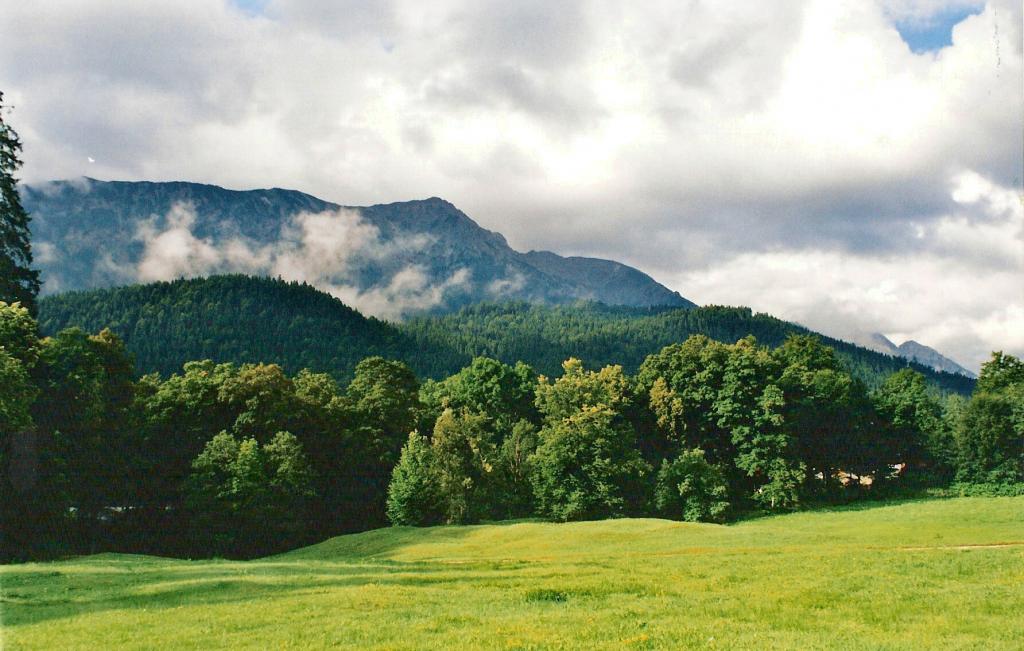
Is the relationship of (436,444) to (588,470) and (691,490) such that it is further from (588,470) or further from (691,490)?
(691,490)

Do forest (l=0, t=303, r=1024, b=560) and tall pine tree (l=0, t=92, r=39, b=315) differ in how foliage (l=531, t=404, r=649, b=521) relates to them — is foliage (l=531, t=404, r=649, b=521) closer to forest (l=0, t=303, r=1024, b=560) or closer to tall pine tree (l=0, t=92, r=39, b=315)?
forest (l=0, t=303, r=1024, b=560)

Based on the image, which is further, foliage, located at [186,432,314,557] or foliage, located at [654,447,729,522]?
foliage, located at [654,447,729,522]

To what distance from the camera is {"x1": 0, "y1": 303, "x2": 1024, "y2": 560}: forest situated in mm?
57344

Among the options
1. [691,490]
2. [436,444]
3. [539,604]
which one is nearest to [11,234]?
[436,444]

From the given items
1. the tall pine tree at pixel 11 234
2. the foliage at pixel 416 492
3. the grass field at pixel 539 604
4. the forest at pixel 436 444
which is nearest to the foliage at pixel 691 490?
the forest at pixel 436 444

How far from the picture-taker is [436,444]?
73.5 meters

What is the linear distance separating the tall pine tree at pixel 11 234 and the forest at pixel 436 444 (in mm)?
5157

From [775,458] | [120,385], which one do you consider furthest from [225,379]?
[775,458]

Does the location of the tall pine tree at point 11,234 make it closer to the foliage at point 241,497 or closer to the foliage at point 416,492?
the foliage at point 241,497

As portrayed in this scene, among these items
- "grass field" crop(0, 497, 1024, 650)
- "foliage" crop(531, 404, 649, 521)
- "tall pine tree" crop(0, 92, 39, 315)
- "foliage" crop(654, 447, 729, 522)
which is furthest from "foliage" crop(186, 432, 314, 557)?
"foliage" crop(654, 447, 729, 522)

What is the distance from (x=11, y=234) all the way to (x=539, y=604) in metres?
55.2

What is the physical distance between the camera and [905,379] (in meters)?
113

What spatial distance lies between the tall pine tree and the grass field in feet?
98.1

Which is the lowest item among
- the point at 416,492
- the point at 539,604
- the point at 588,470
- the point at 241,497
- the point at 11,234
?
the point at 416,492
